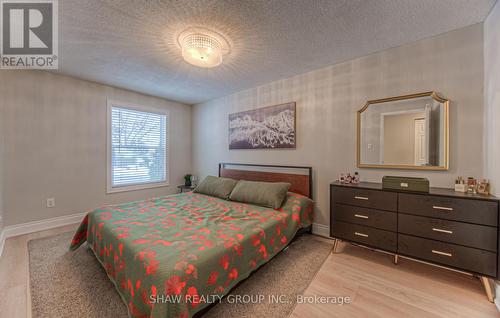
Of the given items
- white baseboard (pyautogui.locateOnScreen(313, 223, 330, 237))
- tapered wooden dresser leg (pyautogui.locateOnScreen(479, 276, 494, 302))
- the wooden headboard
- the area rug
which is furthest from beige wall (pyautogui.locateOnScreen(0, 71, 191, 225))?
tapered wooden dresser leg (pyautogui.locateOnScreen(479, 276, 494, 302))

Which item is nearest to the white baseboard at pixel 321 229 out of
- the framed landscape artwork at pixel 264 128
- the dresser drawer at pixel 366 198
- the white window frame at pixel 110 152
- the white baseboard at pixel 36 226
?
the dresser drawer at pixel 366 198

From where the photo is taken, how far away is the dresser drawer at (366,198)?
1.90m

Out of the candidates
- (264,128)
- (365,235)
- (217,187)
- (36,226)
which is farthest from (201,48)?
(36,226)

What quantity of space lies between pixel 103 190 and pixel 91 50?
7.55 feet

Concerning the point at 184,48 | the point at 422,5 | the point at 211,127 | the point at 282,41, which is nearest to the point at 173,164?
the point at 211,127

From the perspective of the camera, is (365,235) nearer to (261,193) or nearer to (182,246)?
(261,193)

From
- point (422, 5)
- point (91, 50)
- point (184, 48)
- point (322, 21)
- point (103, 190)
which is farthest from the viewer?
point (103, 190)

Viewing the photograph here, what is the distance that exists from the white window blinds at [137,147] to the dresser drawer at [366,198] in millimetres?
3541

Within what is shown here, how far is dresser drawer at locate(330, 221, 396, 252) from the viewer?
190 cm

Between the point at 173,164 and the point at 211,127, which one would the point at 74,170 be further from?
the point at 211,127

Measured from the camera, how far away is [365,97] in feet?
7.96

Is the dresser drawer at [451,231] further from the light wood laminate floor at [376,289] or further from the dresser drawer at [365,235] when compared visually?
the light wood laminate floor at [376,289]

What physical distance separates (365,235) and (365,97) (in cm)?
166

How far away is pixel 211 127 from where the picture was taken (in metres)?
4.27
